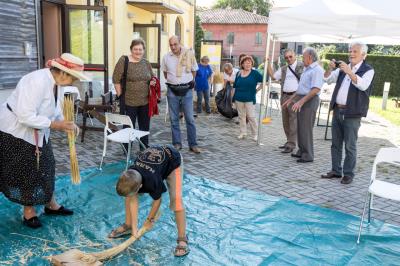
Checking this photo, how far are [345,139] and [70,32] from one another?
20.7ft

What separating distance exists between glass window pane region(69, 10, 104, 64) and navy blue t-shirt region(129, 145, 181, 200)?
21.0 feet

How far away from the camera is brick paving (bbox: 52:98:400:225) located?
15.3 feet

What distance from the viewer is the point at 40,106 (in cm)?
309

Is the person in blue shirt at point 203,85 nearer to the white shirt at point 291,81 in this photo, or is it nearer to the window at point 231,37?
the white shirt at point 291,81

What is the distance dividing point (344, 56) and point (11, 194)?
19.8 m

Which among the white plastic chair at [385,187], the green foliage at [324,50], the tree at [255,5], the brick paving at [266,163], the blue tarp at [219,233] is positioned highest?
the tree at [255,5]

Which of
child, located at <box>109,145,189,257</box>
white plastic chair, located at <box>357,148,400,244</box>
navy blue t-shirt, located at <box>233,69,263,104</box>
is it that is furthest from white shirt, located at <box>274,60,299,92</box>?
child, located at <box>109,145,189,257</box>

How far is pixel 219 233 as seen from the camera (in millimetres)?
3574

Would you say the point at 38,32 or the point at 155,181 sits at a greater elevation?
the point at 38,32

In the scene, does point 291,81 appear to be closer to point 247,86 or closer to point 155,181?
point 247,86

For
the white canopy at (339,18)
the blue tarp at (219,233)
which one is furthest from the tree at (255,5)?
the blue tarp at (219,233)

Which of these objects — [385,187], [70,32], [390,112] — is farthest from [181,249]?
[390,112]

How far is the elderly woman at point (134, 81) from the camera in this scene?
17.6 ft

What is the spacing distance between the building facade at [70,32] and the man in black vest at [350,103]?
5.12 m
